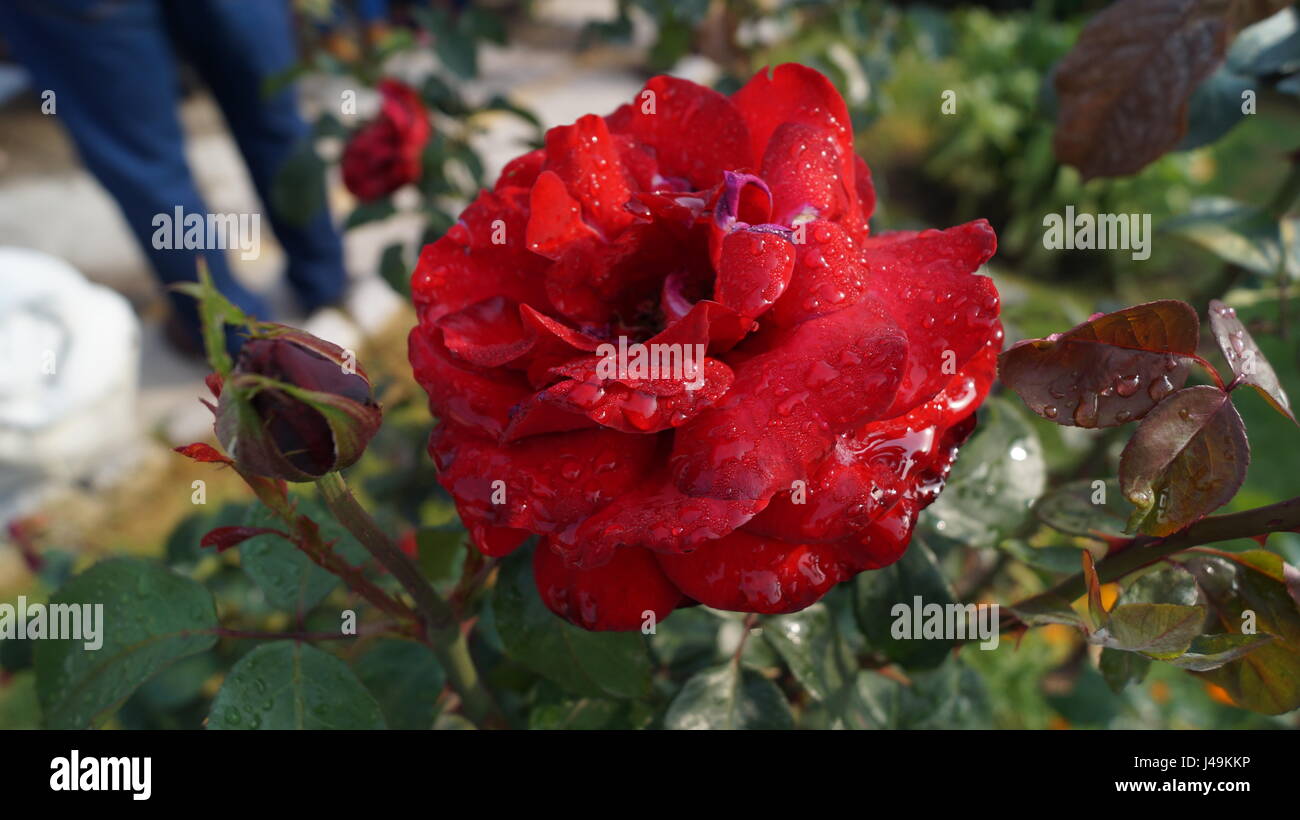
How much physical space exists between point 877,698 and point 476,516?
0.40 meters

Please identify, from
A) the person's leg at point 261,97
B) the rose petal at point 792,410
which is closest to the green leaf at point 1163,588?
the rose petal at point 792,410

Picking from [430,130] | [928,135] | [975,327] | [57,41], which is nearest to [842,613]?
[975,327]

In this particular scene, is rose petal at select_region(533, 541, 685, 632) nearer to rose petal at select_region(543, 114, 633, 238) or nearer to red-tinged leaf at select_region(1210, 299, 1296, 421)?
rose petal at select_region(543, 114, 633, 238)

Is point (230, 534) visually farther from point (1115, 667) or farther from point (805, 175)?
point (1115, 667)

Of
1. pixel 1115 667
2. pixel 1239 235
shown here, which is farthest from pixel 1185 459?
pixel 1239 235

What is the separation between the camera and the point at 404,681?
2.29 ft

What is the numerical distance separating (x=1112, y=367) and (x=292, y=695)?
46 cm

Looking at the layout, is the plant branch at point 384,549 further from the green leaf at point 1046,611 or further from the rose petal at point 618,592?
the green leaf at point 1046,611

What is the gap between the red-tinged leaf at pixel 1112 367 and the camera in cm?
43

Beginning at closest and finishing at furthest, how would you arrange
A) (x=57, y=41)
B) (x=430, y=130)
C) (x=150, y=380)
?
1. (x=430, y=130)
2. (x=57, y=41)
3. (x=150, y=380)

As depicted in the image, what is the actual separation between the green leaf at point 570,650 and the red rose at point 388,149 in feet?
2.95

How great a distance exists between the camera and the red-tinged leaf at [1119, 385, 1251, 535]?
42 cm

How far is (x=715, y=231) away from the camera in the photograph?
44cm
